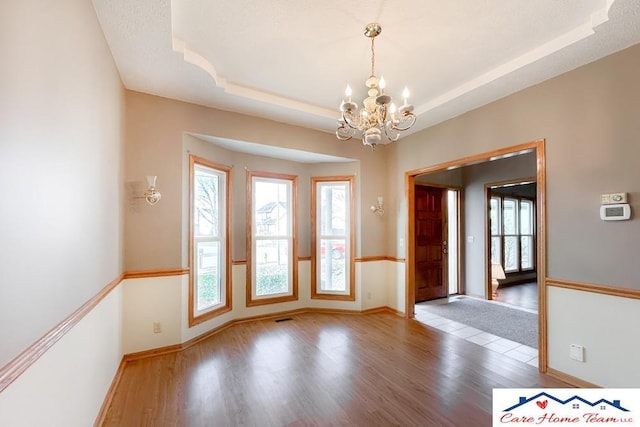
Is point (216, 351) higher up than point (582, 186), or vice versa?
point (582, 186)

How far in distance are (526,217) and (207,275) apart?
24.6 feet

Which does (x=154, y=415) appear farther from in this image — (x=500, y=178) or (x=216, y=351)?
(x=500, y=178)

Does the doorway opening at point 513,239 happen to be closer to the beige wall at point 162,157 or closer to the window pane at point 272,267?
the window pane at point 272,267

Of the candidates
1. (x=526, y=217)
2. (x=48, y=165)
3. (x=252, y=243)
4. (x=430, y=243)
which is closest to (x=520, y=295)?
(x=430, y=243)

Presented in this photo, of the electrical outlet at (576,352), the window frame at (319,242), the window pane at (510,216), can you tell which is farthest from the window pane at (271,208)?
the window pane at (510,216)

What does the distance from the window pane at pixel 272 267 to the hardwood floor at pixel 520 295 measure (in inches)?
162

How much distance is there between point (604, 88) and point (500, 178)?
324cm

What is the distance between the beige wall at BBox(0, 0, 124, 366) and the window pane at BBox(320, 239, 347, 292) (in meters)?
3.11

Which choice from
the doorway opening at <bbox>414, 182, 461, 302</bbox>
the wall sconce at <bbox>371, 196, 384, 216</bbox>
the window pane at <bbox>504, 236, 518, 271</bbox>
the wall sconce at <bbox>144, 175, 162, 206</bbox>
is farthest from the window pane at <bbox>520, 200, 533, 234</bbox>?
the wall sconce at <bbox>144, 175, 162, 206</bbox>

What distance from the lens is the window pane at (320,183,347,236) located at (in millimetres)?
4637

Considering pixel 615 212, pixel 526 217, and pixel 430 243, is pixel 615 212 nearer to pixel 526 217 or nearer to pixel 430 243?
pixel 430 243

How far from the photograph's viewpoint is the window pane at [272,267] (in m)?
4.22

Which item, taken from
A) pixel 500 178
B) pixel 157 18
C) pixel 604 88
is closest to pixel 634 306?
pixel 604 88

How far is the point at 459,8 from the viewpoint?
78.2 inches
